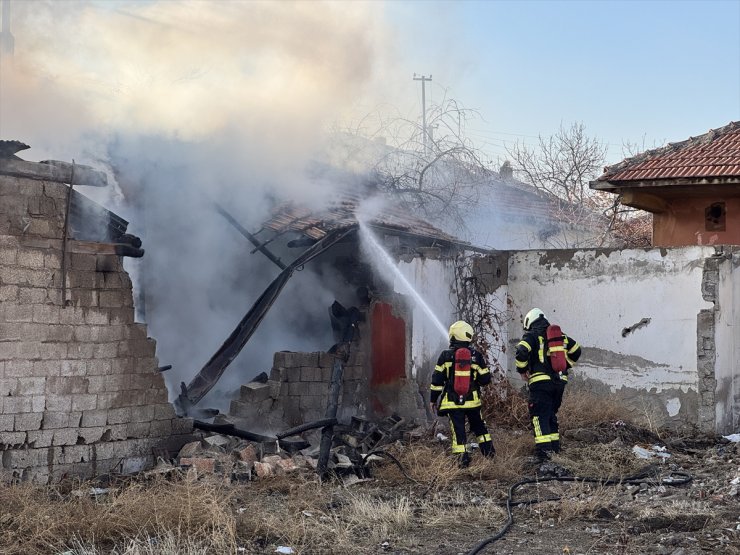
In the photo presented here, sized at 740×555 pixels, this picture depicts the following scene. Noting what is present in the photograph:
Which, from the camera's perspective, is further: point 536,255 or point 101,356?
point 536,255

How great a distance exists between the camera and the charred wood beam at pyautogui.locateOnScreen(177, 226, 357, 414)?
10219 millimetres

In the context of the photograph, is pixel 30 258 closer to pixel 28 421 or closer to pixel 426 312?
pixel 28 421

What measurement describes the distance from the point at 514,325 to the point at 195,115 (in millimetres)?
5544

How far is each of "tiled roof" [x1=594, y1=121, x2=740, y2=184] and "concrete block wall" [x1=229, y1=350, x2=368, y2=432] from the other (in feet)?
22.9

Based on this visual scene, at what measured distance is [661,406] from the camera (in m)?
11.9

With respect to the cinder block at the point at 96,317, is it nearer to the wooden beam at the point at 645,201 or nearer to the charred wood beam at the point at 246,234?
the charred wood beam at the point at 246,234

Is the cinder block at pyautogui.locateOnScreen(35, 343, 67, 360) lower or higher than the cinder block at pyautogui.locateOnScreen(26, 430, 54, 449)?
higher

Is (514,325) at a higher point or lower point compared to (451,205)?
lower

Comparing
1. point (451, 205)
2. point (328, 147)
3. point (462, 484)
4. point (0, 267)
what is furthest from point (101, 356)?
point (451, 205)

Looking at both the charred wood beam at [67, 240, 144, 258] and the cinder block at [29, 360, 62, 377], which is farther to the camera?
the charred wood beam at [67, 240, 144, 258]

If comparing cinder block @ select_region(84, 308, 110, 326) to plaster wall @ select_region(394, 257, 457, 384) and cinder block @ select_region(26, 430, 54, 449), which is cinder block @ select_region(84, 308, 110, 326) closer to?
cinder block @ select_region(26, 430, 54, 449)

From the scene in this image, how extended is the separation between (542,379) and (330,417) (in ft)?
7.92

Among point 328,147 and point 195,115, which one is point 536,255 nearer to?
point 328,147

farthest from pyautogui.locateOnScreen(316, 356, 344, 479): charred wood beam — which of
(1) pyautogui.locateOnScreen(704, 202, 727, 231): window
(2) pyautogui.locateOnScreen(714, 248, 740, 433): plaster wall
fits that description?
(1) pyautogui.locateOnScreen(704, 202, 727, 231): window
